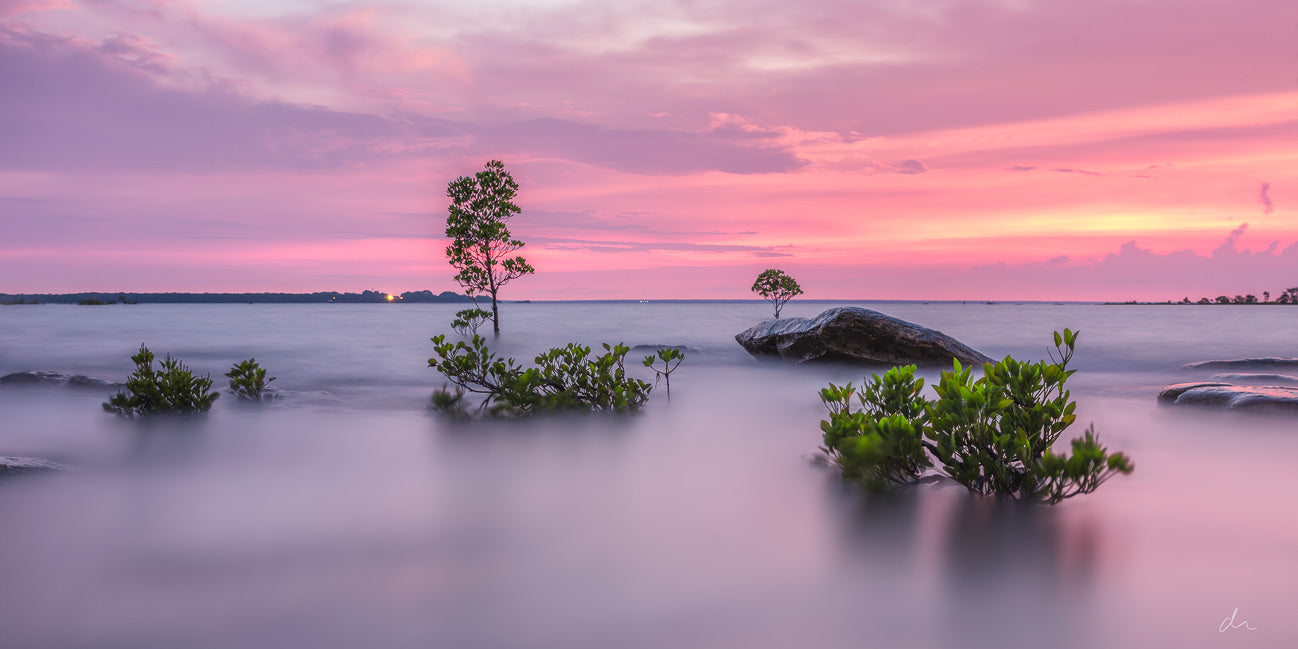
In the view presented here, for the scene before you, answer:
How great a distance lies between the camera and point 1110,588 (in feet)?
14.1

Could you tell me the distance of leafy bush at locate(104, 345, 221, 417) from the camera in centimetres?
1064

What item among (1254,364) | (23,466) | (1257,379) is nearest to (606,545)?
(23,466)

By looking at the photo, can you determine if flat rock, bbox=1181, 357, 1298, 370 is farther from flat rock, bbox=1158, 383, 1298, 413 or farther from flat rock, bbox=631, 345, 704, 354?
flat rock, bbox=631, 345, 704, 354

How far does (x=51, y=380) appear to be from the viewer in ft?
47.7

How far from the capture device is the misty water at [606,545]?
3902 mm

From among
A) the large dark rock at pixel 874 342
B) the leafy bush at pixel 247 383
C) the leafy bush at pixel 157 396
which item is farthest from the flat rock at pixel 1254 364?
the leafy bush at pixel 157 396

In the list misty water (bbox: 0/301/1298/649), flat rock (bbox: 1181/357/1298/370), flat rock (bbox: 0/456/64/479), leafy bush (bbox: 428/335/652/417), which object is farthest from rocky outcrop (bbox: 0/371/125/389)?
flat rock (bbox: 1181/357/1298/370)

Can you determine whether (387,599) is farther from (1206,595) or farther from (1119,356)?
(1119,356)

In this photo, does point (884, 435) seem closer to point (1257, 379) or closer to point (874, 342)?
point (874, 342)

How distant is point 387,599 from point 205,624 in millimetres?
1018

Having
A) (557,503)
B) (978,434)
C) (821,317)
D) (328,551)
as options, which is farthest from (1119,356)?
(328,551)

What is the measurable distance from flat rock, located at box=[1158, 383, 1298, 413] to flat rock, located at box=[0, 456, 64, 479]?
52.6 ft

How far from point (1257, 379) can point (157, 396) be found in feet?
76.2

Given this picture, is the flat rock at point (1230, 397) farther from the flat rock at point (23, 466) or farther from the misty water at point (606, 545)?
the flat rock at point (23, 466)
